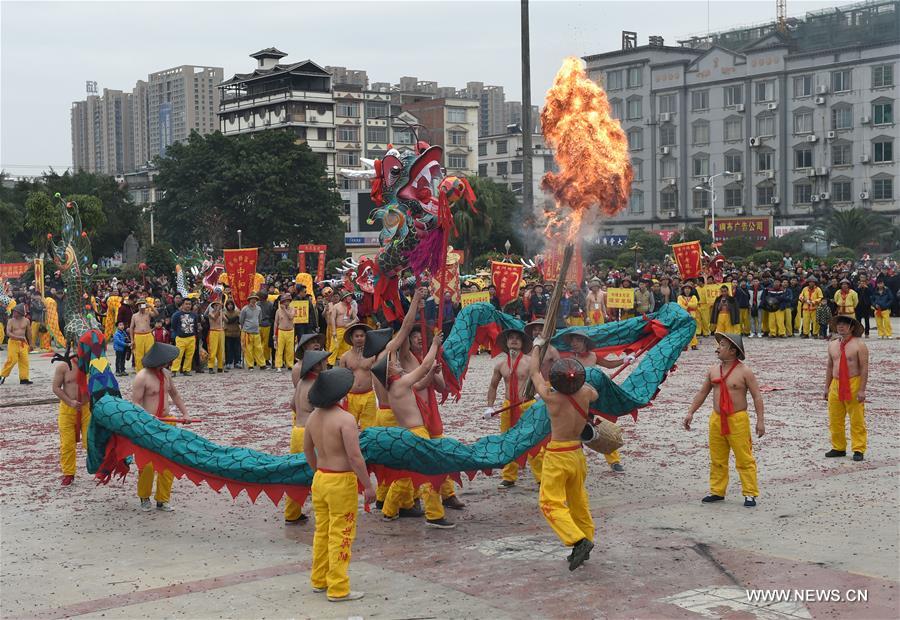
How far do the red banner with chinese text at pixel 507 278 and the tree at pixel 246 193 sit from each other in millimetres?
36789

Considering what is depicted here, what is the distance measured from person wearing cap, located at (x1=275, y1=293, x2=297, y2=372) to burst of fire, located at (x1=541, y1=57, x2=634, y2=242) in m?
11.6

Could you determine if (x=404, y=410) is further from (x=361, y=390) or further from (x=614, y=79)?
(x=614, y=79)

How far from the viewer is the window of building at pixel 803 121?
61.9 metres

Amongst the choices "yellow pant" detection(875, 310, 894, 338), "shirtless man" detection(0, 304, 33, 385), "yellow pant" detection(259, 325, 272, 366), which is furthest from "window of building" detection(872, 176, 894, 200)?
"shirtless man" detection(0, 304, 33, 385)

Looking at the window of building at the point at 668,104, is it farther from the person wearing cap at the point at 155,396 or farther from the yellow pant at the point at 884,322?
the person wearing cap at the point at 155,396

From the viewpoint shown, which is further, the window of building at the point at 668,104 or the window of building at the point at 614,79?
the window of building at the point at 614,79

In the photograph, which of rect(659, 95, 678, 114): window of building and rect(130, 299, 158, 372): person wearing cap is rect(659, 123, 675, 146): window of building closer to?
rect(659, 95, 678, 114): window of building

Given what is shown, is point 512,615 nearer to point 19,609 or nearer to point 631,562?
point 631,562

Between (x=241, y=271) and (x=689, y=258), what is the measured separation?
1082 cm

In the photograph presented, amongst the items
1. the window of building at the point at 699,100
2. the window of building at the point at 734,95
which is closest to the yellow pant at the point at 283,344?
the window of building at the point at 734,95

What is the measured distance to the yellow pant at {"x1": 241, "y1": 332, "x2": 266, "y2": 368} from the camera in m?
21.9

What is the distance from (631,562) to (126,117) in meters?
198

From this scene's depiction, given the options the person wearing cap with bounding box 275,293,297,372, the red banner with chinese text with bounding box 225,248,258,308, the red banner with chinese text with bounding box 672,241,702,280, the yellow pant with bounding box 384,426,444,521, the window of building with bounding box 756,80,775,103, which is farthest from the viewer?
the window of building with bounding box 756,80,775,103

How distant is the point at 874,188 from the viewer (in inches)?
2365
